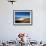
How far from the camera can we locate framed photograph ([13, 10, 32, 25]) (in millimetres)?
5152

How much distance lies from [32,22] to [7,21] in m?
0.95

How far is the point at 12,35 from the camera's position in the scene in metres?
5.18

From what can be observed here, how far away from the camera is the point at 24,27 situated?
17.0 ft

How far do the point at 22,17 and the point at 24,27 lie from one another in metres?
0.39

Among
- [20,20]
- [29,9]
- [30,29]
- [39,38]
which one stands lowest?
[39,38]

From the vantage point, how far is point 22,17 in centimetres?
517

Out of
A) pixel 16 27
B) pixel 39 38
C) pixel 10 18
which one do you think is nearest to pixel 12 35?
pixel 16 27

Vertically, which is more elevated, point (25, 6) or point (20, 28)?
point (25, 6)

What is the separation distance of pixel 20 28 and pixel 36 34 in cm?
65

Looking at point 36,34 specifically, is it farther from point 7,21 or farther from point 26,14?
point 7,21

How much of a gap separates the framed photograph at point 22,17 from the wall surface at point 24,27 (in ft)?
0.38

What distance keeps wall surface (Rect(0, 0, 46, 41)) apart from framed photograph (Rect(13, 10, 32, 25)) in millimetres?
117

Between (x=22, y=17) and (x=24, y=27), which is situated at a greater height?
(x=22, y=17)

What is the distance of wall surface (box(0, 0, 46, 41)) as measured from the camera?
5164 millimetres
